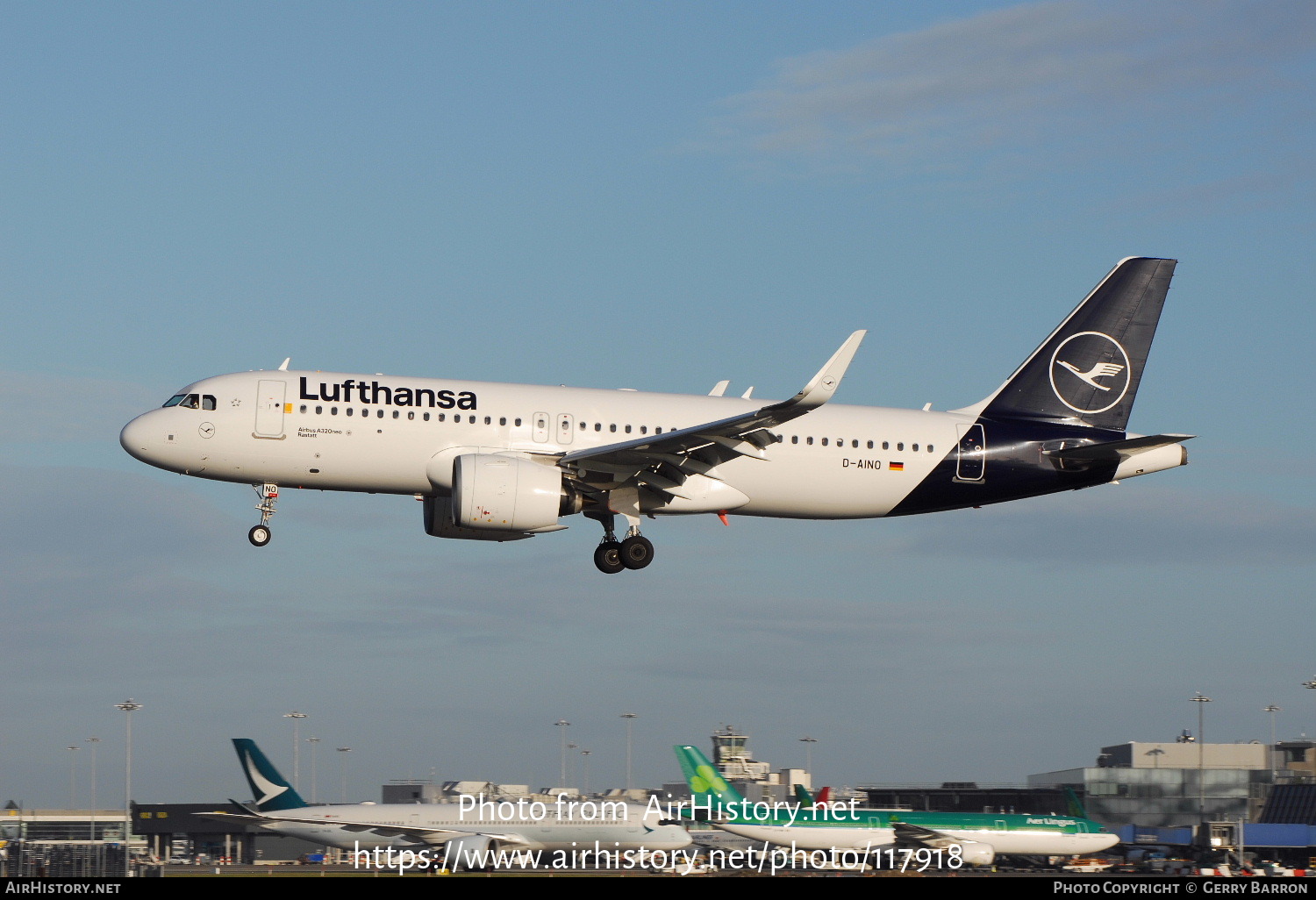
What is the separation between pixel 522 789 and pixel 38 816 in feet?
77.9

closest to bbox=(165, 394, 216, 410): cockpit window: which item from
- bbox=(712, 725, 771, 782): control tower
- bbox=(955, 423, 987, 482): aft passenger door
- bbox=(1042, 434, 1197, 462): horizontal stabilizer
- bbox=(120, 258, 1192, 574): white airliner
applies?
bbox=(120, 258, 1192, 574): white airliner

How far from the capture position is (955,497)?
133 ft

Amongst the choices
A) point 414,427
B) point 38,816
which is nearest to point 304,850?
point 38,816

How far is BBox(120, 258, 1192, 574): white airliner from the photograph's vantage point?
120ft

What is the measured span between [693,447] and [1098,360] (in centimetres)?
1417

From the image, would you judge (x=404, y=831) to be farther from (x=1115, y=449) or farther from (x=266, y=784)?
(x=1115, y=449)

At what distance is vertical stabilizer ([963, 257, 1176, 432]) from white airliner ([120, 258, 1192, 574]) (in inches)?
2.9

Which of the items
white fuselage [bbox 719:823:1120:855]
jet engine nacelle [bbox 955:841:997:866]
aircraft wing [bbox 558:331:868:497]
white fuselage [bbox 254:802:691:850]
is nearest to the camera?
aircraft wing [bbox 558:331:868:497]

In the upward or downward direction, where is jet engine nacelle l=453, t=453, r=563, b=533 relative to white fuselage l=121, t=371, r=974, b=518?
downward

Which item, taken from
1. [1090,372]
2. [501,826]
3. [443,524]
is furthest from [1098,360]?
[501,826]

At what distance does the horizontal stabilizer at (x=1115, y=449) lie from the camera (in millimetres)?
39188

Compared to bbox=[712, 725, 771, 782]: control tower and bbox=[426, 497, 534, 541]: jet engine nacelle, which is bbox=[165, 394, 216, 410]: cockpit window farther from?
bbox=[712, 725, 771, 782]: control tower

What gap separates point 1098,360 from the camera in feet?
143

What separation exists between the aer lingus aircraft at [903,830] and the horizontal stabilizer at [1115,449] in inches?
571
